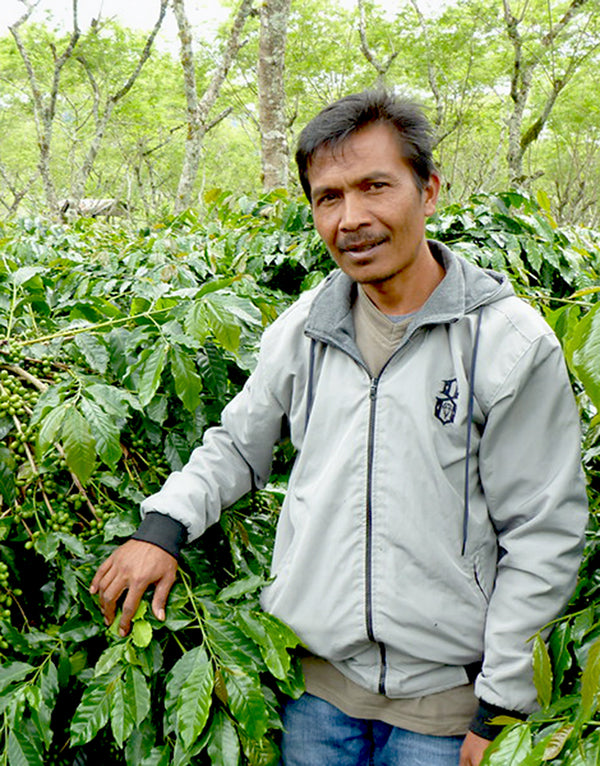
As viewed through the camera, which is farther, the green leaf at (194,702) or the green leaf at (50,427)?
the green leaf at (50,427)

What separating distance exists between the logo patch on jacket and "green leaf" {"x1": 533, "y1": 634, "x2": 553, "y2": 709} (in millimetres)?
511

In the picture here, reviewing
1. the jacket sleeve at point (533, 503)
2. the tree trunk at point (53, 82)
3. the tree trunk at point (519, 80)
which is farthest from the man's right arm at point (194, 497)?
the tree trunk at point (53, 82)

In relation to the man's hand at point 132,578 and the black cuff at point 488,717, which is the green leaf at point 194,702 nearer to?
the man's hand at point 132,578

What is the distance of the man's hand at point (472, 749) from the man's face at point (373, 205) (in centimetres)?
107

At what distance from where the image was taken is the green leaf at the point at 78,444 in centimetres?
175

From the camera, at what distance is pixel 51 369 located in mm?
2137

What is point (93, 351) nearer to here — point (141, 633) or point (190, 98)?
point (141, 633)

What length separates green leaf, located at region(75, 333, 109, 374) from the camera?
2079 mm

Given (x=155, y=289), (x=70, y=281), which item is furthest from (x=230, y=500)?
(x=70, y=281)

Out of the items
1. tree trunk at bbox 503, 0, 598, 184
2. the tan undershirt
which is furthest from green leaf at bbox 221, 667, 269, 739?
tree trunk at bbox 503, 0, 598, 184

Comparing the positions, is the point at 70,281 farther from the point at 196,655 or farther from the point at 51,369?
the point at 196,655

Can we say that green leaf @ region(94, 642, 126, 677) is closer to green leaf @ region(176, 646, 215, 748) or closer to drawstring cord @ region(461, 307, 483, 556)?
green leaf @ region(176, 646, 215, 748)

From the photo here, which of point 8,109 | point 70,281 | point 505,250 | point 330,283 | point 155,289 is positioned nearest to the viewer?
point 330,283

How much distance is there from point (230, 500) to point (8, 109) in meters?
26.0
